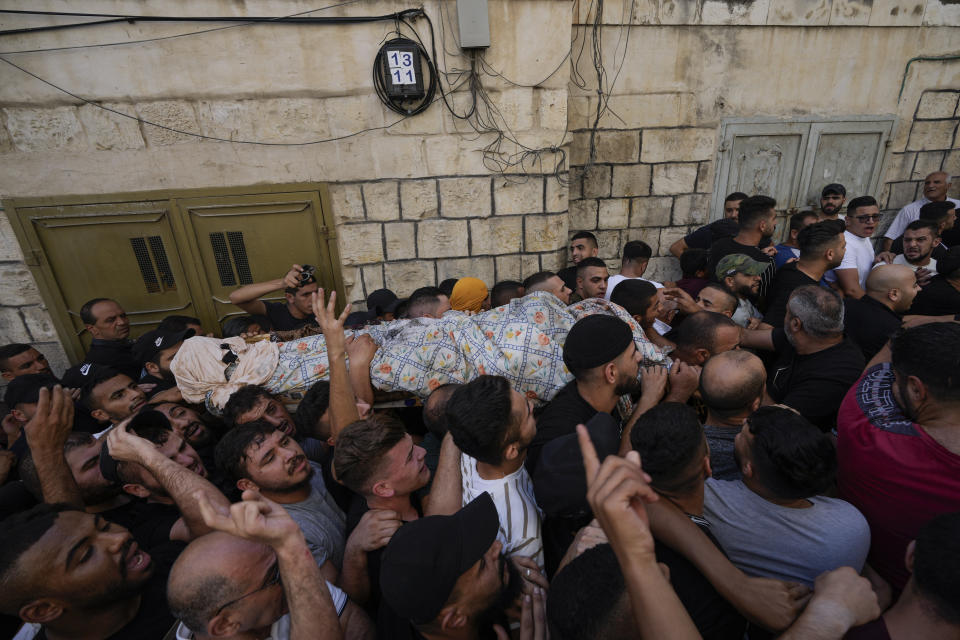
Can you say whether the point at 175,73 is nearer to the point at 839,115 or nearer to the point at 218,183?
the point at 218,183

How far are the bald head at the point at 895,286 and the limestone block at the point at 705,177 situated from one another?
9.15 ft

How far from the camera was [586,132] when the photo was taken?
525 cm

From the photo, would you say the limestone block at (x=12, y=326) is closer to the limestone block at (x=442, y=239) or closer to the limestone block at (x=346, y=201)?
the limestone block at (x=346, y=201)

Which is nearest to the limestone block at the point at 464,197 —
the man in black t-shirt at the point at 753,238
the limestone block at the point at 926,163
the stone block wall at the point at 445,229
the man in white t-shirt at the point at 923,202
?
the stone block wall at the point at 445,229

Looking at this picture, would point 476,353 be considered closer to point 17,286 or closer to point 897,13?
point 17,286

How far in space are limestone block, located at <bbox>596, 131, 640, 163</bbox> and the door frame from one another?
3.47 m

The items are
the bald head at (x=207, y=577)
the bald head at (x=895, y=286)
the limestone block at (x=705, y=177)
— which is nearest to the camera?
the bald head at (x=207, y=577)

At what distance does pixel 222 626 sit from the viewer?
1.39m

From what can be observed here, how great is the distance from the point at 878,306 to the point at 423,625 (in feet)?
12.2

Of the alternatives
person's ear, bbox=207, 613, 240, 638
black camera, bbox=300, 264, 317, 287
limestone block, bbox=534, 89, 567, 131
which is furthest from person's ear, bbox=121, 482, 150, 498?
limestone block, bbox=534, 89, 567, 131

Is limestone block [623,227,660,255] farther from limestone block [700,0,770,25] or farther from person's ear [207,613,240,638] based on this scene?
person's ear [207,613,240,638]

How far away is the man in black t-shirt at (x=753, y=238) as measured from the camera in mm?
3664

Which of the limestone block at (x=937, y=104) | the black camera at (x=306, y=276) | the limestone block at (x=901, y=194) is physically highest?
the limestone block at (x=937, y=104)

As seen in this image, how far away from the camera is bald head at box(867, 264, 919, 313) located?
3.05 metres
